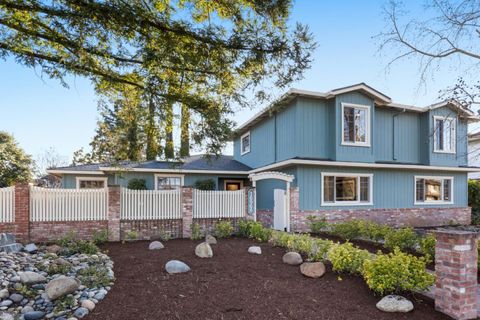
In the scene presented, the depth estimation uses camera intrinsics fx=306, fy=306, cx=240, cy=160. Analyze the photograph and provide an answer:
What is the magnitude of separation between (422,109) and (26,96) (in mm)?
17788

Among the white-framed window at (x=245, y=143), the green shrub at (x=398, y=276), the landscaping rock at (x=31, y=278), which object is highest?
the white-framed window at (x=245, y=143)

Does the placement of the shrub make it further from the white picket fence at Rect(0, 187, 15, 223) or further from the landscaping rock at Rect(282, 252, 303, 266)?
the landscaping rock at Rect(282, 252, 303, 266)

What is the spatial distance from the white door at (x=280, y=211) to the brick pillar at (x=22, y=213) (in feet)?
28.0

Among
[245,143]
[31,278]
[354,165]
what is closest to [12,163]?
[245,143]

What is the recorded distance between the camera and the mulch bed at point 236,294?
430 centimetres

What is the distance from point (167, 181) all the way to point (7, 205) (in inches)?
299

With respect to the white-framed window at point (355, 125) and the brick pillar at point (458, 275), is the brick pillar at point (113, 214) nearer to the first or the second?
the brick pillar at point (458, 275)

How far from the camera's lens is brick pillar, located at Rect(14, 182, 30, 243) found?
909cm

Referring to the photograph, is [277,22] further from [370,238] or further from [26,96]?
[26,96]

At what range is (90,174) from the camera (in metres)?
16.5

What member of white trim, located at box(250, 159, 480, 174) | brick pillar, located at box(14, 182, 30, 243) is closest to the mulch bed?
brick pillar, located at box(14, 182, 30, 243)

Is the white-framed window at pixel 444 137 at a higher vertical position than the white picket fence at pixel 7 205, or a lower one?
higher

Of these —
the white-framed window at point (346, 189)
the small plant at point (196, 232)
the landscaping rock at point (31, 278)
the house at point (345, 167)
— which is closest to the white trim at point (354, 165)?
the house at point (345, 167)

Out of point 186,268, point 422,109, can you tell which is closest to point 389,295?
point 186,268
